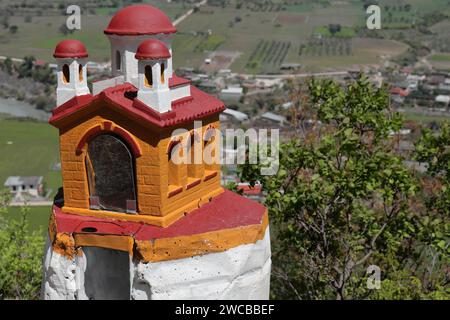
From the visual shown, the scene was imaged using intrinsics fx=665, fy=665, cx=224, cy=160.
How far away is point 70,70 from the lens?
10.3 meters

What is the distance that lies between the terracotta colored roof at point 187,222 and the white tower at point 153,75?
1731mm

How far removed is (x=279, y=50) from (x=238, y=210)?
285 feet

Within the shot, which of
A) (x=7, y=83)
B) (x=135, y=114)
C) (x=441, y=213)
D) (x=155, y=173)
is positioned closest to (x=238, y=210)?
(x=155, y=173)

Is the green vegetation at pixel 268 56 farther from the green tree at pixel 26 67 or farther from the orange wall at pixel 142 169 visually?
the orange wall at pixel 142 169

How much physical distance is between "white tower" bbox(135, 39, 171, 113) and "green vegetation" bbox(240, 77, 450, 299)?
470 centimetres

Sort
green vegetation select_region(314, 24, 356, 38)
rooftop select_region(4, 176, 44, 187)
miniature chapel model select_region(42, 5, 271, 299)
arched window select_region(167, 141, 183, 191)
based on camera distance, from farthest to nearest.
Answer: green vegetation select_region(314, 24, 356, 38) → rooftop select_region(4, 176, 44, 187) → arched window select_region(167, 141, 183, 191) → miniature chapel model select_region(42, 5, 271, 299)

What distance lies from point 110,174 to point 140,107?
4.04ft

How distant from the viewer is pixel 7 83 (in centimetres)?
7788

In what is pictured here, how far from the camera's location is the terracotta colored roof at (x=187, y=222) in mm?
9565

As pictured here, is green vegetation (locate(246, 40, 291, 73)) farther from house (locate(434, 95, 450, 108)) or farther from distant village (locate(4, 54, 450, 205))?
house (locate(434, 95, 450, 108))

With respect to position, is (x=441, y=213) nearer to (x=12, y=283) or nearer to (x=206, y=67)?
(x=12, y=283)

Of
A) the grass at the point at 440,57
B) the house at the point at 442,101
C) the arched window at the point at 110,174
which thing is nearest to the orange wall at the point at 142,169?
the arched window at the point at 110,174

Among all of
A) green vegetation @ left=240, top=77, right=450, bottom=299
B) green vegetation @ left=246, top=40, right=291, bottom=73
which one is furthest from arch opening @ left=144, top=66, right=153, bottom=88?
green vegetation @ left=246, top=40, right=291, bottom=73

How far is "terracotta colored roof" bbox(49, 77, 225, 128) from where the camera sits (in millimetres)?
9492
